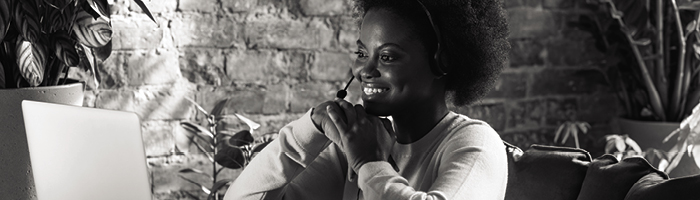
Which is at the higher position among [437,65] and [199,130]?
[437,65]

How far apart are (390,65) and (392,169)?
0.14 metres

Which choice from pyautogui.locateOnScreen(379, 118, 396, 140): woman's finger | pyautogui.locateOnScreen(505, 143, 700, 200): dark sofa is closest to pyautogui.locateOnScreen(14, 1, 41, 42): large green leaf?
pyautogui.locateOnScreen(379, 118, 396, 140): woman's finger

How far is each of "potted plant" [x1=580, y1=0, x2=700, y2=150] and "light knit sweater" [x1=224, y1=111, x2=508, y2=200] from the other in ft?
5.91

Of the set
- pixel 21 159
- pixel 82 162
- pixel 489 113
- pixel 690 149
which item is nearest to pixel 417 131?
pixel 82 162

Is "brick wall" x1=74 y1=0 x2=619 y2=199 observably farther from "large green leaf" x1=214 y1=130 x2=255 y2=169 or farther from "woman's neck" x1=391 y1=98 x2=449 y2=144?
"woman's neck" x1=391 y1=98 x2=449 y2=144

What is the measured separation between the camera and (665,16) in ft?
9.34

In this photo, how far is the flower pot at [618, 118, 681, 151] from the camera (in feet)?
9.19

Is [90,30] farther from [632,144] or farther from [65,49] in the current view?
[632,144]

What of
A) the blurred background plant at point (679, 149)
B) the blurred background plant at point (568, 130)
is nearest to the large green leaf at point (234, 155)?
the blurred background plant at point (679, 149)

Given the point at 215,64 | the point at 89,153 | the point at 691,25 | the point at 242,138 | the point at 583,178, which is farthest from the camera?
the point at 691,25

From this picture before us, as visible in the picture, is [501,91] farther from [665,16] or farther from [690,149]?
[690,149]

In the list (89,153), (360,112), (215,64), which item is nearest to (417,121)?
(360,112)

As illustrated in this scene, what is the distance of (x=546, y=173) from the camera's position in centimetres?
127

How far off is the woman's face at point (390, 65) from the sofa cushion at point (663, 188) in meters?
0.35
